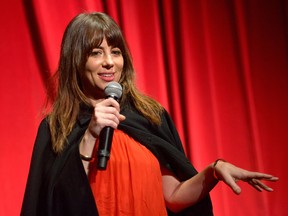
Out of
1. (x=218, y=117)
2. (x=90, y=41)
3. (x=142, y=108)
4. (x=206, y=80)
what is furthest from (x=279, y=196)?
(x=90, y=41)

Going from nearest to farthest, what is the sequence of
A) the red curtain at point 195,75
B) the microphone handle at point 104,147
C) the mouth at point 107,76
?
the microphone handle at point 104,147, the mouth at point 107,76, the red curtain at point 195,75

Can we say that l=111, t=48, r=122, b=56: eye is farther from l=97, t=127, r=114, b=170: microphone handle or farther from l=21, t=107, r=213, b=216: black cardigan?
l=97, t=127, r=114, b=170: microphone handle

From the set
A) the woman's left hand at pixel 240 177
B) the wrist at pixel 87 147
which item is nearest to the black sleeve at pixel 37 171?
the wrist at pixel 87 147

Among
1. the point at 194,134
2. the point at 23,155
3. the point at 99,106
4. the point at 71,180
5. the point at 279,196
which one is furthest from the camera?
the point at 279,196

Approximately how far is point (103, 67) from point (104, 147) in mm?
299

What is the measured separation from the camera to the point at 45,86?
67.6 inches

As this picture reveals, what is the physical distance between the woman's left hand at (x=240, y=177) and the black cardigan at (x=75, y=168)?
228mm

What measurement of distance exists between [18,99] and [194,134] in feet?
2.60

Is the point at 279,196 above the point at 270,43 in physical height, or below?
below

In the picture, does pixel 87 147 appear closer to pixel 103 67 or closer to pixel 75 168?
pixel 75 168

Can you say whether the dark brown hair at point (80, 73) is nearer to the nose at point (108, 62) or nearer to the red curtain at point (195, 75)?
the nose at point (108, 62)

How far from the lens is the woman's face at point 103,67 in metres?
1.16

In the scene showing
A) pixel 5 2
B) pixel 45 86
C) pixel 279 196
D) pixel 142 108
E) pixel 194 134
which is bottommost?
pixel 279 196

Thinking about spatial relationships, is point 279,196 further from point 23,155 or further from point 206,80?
point 23,155
